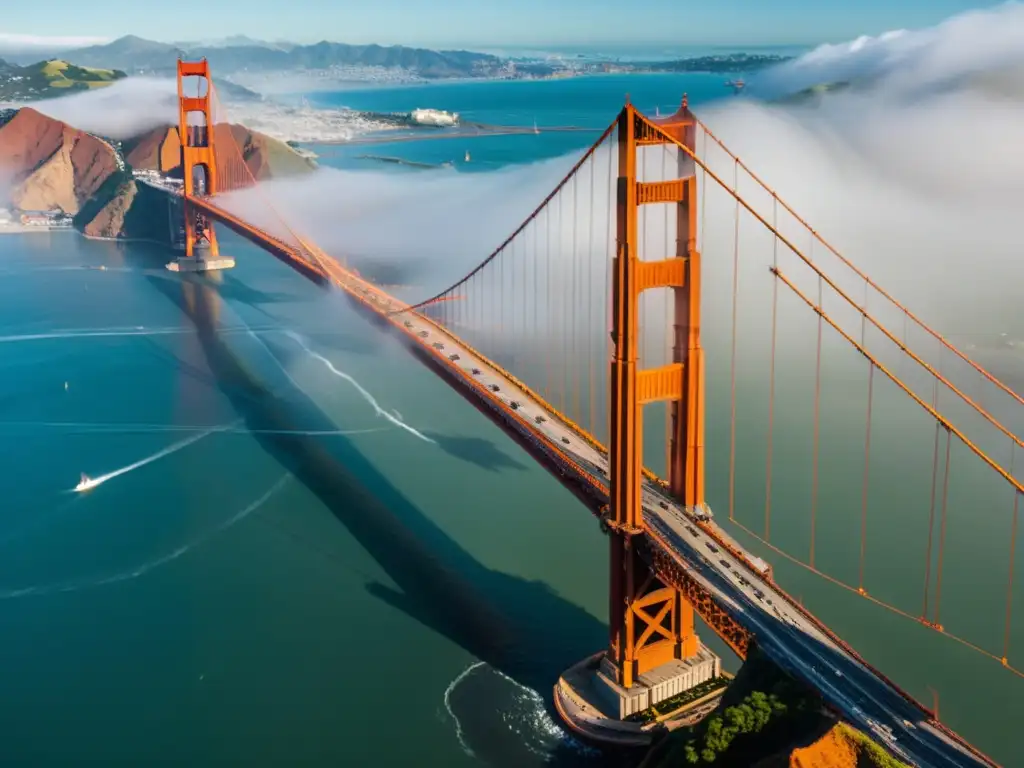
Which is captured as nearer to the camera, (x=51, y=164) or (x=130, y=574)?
(x=130, y=574)

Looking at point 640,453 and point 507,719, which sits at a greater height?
point 640,453

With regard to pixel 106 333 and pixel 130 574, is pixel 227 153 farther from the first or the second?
pixel 130 574

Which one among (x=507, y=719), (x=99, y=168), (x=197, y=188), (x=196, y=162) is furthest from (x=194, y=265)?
(x=507, y=719)

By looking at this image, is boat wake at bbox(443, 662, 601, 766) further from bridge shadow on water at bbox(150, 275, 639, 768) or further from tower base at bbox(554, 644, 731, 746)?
tower base at bbox(554, 644, 731, 746)

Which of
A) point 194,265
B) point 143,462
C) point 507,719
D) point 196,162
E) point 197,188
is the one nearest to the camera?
point 507,719

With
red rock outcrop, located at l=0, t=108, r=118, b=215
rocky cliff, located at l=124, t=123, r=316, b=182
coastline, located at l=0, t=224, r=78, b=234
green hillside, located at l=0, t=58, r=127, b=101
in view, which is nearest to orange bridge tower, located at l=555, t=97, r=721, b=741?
rocky cliff, located at l=124, t=123, r=316, b=182

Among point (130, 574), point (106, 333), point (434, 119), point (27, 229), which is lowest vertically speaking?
point (130, 574)
